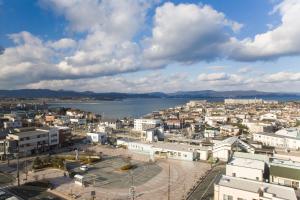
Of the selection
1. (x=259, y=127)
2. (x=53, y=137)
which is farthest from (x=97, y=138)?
(x=259, y=127)

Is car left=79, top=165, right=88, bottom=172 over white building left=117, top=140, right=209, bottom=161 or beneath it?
beneath

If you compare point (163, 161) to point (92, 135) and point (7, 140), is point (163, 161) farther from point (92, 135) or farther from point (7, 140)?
point (7, 140)

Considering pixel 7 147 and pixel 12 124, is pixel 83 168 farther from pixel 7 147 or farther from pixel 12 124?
pixel 12 124

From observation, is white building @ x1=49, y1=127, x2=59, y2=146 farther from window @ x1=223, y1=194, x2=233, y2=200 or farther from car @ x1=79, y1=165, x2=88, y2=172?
window @ x1=223, y1=194, x2=233, y2=200

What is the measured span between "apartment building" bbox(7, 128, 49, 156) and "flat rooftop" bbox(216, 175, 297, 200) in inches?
882

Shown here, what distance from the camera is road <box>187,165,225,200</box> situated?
17442 mm

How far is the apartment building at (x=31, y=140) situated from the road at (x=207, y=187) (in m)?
19.8

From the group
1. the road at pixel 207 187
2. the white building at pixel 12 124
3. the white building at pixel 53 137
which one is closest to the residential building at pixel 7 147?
the white building at pixel 53 137

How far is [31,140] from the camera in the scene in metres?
29.7

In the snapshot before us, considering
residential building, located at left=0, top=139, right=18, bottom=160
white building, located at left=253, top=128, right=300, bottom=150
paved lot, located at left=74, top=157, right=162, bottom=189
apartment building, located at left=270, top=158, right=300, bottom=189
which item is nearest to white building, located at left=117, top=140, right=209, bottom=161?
paved lot, located at left=74, top=157, right=162, bottom=189

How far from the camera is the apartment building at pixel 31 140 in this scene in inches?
1126

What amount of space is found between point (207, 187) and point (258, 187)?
5.00 meters

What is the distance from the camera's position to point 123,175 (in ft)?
72.6

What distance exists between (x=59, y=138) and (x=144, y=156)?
1217 cm
